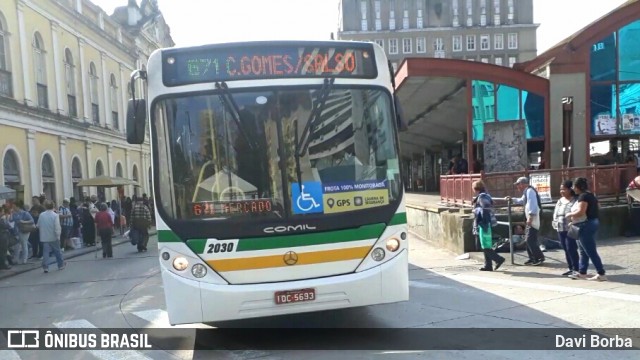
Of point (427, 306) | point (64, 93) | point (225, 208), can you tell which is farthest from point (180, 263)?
point (64, 93)

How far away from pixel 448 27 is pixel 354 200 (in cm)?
9145

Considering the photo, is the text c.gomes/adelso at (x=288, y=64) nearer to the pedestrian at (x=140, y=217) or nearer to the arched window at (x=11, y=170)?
the pedestrian at (x=140, y=217)

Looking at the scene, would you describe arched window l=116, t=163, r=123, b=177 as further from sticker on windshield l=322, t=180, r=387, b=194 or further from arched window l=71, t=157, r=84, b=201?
sticker on windshield l=322, t=180, r=387, b=194

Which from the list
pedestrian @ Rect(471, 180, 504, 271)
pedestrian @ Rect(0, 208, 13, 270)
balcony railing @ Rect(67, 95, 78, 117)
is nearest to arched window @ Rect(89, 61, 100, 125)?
balcony railing @ Rect(67, 95, 78, 117)

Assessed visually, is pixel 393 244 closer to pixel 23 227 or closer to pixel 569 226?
pixel 569 226

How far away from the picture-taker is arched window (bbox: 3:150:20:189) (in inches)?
800

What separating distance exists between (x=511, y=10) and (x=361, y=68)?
95387mm

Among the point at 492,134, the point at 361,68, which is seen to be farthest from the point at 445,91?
the point at 361,68

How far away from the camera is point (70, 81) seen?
26734 millimetres

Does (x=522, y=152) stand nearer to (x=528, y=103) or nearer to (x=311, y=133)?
(x=528, y=103)

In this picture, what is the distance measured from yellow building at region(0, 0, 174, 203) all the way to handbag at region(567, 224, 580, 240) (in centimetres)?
1903

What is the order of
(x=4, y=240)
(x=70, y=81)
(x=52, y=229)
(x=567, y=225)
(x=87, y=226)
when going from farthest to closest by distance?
(x=70, y=81) < (x=87, y=226) < (x=4, y=240) < (x=52, y=229) < (x=567, y=225)

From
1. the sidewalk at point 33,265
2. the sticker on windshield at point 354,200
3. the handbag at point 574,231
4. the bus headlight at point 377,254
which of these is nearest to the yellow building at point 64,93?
the sidewalk at point 33,265

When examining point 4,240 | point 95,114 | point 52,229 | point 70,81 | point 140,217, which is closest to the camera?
point 52,229
